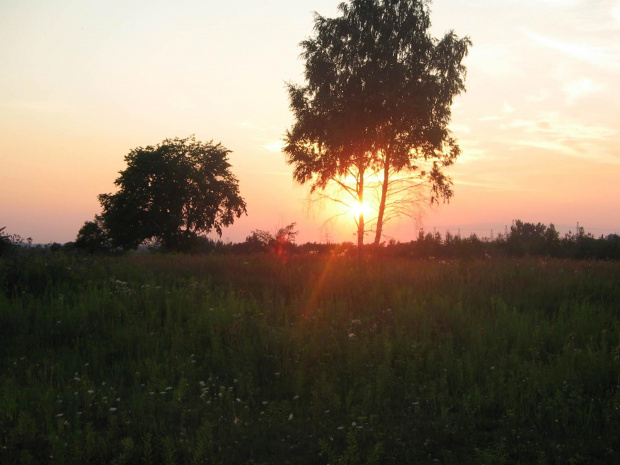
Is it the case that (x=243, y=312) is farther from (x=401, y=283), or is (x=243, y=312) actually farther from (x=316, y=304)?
(x=401, y=283)

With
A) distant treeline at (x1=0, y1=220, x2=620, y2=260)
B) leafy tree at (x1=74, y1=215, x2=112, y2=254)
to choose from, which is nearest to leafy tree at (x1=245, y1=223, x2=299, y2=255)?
distant treeline at (x1=0, y1=220, x2=620, y2=260)

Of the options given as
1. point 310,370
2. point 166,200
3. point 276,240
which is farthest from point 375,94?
point 166,200

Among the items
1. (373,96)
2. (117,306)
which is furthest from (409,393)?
(373,96)

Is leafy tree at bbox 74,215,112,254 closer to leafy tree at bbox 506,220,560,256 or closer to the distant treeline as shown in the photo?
the distant treeline

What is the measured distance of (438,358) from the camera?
7.40 m

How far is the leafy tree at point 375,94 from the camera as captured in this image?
84.3 ft

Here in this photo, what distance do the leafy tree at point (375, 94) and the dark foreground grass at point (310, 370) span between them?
1443 centimetres

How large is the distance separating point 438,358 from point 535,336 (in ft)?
5.60

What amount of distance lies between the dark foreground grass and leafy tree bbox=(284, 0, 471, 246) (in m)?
14.4

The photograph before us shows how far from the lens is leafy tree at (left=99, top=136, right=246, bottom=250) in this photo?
51.3 m

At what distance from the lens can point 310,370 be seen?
711 centimetres

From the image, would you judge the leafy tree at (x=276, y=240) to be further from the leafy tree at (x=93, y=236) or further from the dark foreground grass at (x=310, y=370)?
the leafy tree at (x=93, y=236)

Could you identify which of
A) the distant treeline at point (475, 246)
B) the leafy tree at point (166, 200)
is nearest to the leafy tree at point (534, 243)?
the distant treeline at point (475, 246)

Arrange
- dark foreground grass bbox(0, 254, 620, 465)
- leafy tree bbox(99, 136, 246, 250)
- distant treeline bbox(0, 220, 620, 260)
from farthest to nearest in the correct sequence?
leafy tree bbox(99, 136, 246, 250)
distant treeline bbox(0, 220, 620, 260)
dark foreground grass bbox(0, 254, 620, 465)
